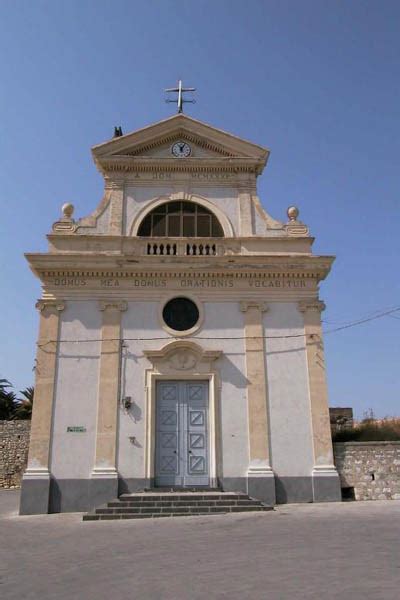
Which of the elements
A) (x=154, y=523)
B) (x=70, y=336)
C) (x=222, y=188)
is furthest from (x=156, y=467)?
(x=222, y=188)

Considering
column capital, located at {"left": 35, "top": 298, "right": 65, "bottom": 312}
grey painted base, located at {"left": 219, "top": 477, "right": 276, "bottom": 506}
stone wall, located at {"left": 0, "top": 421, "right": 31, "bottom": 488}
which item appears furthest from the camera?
stone wall, located at {"left": 0, "top": 421, "right": 31, "bottom": 488}

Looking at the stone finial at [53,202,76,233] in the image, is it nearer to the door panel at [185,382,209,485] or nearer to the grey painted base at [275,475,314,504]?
the door panel at [185,382,209,485]

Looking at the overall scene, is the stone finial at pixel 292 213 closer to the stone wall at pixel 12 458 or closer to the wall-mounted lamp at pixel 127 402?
the wall-mounted lamp at pixel 127 402

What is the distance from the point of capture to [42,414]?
13188 mm

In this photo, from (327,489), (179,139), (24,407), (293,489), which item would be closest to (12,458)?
(24,407)

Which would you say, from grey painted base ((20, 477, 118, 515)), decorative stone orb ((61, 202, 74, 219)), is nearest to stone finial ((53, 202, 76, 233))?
decorative stone orb ((61, 202, 74, 219))

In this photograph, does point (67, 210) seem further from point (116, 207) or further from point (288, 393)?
point (288, 393)

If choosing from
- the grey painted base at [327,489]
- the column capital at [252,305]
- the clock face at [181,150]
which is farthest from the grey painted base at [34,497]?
the clock face at [181,150]

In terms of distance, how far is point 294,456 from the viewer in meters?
13.3

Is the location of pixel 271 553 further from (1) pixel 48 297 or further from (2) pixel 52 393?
(1) pixel 48 297

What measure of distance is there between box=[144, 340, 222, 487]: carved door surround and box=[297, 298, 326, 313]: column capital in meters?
2.67

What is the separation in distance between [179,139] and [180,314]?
579 centimetres

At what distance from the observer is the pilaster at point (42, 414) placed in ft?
41.0

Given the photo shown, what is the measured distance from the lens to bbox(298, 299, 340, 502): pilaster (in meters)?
13.0
